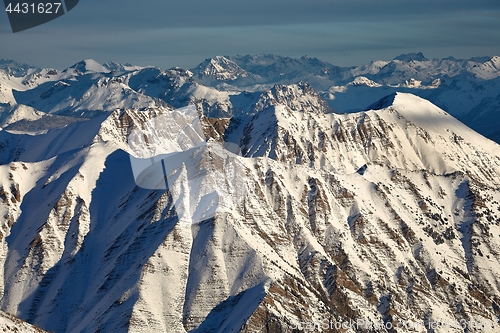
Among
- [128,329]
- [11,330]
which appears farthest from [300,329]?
[11,330]

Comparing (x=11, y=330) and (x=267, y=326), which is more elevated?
(x=11, y=330)

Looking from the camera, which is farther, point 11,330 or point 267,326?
point 267,326

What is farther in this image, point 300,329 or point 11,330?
point 300,329

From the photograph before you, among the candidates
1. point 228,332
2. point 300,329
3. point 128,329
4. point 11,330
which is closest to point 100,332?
point 128,329

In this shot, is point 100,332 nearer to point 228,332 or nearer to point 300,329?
point 228,332

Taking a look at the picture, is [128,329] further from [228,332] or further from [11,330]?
[11,330]
